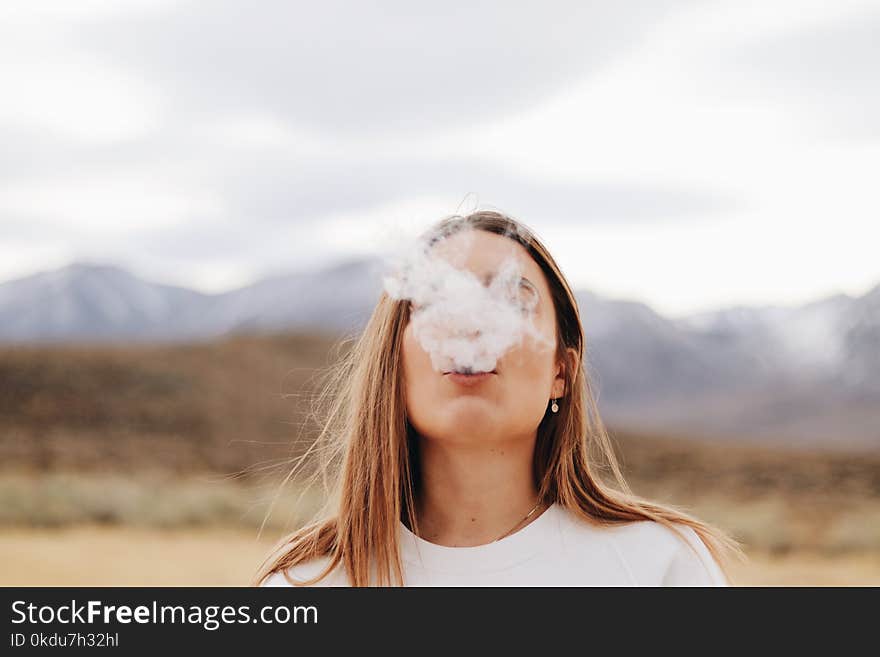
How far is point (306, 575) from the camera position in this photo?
260 centimetres

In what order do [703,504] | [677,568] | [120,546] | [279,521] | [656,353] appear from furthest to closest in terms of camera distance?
[656,353], [703,504], [279,521], [120,546], [677,568]

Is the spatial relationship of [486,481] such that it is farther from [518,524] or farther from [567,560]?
[567,560]

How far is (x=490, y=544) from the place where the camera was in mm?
2516

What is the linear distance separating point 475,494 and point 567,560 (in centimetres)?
28

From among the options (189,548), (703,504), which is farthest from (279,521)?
(703,504)

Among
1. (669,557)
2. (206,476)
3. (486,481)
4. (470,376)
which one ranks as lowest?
(669,557)

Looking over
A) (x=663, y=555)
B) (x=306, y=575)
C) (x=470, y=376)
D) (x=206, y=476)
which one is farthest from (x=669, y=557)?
(x=206, y=476)

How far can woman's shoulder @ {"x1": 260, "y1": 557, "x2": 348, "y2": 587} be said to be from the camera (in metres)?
2.57

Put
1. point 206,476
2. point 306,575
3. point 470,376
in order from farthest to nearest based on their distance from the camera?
point 206,476, point 306,575, point 470,376

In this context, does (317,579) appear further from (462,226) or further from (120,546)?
(120,546)

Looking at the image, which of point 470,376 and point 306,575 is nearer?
point 470,376

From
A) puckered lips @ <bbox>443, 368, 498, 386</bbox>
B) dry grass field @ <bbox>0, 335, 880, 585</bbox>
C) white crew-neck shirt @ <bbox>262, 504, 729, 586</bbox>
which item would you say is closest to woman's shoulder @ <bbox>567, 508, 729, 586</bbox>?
white crew-neck shirt @ <bbox>262, 504, 729, 586</bbox>
